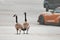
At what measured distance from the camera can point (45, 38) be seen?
13.3 metres

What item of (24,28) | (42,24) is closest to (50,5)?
(42,24)

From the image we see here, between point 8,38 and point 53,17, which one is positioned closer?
point 8,38

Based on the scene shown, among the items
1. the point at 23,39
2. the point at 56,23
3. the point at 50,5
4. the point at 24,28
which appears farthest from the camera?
the point at 50,5

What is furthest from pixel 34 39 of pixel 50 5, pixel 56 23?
pixel 50 5

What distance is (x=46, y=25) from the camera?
743 inches

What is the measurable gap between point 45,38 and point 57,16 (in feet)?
19.1

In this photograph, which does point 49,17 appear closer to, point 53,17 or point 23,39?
point 53,17

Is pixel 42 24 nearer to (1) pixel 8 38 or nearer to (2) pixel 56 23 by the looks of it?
(2) pixel 56 23

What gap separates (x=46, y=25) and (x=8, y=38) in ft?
19.6

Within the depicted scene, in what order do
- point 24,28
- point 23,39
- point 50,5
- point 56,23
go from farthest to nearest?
point 50,5 → point 56,23 → point 24,28 → point 23,39

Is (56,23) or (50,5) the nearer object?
(56,23)

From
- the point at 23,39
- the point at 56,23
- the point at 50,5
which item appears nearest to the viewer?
the point at 23,39

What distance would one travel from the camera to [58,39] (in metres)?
13.0

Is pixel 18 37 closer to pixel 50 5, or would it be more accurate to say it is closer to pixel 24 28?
pixel 24 28
